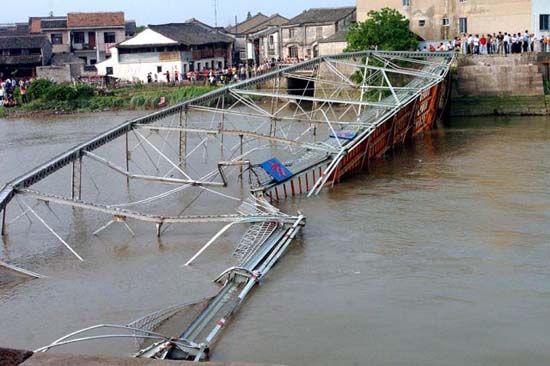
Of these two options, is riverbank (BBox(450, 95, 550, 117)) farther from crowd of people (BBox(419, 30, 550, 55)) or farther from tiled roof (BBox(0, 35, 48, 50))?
tiled roof (BBox(0, 35, 48, 50))

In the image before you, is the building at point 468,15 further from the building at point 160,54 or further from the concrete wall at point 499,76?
the building at point 160,54

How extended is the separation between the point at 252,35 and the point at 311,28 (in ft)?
27.1

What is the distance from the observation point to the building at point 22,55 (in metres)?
54.6

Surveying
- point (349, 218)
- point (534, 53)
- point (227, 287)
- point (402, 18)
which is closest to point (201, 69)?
point (402, 18)

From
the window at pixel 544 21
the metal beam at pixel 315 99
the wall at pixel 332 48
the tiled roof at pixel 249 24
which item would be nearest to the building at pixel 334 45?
the wall at pixel 332 48

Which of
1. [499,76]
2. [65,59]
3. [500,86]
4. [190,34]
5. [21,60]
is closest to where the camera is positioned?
[499,76]

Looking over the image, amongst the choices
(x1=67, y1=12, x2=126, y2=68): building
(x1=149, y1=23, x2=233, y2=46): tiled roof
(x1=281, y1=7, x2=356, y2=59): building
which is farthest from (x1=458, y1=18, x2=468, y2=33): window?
(x1=67, y1=12, x2=126, y2=68): building

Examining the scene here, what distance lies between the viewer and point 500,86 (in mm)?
33375

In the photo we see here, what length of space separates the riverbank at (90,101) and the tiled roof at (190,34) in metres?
7.55

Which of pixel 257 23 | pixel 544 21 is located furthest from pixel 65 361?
pixel 257 23

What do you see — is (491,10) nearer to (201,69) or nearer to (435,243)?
(201,69)

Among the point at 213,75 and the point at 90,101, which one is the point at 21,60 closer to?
the point at 90,101

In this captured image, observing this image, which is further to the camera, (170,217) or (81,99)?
(81,99)

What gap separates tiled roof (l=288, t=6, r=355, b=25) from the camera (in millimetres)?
52594
